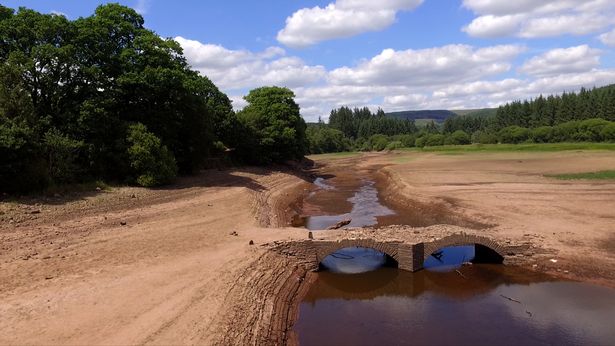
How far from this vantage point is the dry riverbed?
41.4ft

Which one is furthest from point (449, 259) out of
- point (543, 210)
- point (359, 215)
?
point (359, 215)

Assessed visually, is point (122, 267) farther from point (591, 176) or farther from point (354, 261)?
point (591, 176)

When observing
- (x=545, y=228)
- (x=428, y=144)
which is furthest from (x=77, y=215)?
(x=428, y=144)

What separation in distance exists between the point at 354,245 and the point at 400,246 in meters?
2.20

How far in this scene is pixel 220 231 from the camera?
24.2 meters

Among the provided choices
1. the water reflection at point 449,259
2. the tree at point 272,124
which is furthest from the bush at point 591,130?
the water reflection at point 449,259

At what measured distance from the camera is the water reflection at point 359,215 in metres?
33.7

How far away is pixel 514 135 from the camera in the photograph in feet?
451

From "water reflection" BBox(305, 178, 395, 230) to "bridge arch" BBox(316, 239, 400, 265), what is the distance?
10.9m

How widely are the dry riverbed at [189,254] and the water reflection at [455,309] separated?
120 centimetres

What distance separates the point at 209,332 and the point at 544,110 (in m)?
160

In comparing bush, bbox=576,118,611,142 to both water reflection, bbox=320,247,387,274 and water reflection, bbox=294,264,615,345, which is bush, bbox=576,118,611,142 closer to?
water reflection, bbox=294,264,615,345

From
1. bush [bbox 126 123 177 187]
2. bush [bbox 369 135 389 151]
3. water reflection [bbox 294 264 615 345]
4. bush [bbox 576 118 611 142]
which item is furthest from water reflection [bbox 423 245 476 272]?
bush [bbox 369 135 389 151]

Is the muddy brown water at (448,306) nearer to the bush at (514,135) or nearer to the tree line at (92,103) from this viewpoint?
the tree line at (92,103)
